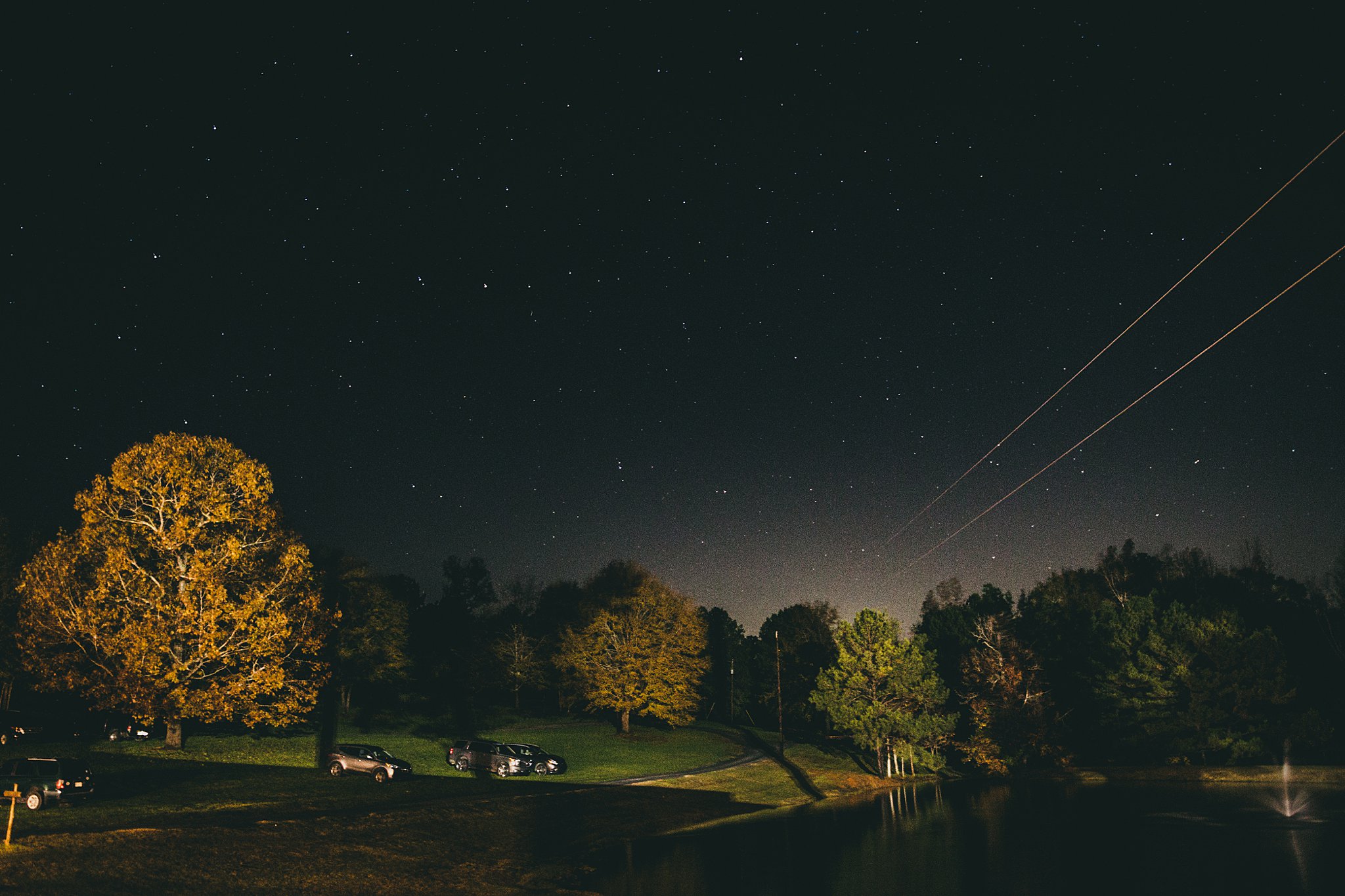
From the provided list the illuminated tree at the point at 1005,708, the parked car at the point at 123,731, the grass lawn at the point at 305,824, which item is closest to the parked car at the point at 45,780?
the grass lawn at the point at 305,824

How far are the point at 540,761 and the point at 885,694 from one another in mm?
27461

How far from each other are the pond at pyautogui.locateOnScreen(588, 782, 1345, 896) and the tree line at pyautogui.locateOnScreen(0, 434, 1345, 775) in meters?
13.2

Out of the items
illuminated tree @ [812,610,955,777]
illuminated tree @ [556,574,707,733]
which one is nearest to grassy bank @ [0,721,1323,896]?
illuminated tree @ [812,610,955,777]

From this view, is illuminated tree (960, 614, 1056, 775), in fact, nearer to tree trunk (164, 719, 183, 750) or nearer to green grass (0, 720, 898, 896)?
green grass (0, 720, 898, 896)

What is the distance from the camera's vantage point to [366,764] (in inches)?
1556

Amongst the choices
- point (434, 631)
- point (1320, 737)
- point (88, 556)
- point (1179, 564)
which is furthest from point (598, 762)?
point (1179, 564)

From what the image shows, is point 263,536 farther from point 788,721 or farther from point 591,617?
point 788,721

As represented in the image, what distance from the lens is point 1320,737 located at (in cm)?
5681

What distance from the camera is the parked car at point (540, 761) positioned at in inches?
1801

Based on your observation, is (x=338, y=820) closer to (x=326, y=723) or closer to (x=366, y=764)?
(x=366, y=764)

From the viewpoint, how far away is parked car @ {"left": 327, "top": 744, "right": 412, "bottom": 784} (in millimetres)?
39344

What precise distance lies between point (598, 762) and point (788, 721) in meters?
53.1

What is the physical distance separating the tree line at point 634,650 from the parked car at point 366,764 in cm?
284

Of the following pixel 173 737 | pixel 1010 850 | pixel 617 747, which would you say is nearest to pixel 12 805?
pixel 173 737
